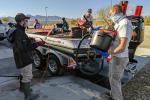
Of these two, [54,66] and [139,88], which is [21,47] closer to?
[54,66]

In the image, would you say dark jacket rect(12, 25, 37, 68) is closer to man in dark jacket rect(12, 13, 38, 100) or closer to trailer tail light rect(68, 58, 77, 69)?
man in dark jacket rect(12, 13, 38, 100)

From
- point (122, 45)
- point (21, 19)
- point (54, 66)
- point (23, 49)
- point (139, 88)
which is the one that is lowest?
point (139, 88)

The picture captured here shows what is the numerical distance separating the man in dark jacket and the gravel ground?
233cm

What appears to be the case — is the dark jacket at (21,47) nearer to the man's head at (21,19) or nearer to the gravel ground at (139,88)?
the man's head at (21,19)

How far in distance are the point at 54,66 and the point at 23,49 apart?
2.26 metres

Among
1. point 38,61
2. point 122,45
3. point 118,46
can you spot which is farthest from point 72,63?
point 122,45

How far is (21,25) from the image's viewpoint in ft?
15.6

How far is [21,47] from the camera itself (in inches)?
186

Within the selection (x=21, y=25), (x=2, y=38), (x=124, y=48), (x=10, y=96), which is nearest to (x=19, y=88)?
(x=10, y=96)

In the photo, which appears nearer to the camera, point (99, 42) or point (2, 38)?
point (99, 42)

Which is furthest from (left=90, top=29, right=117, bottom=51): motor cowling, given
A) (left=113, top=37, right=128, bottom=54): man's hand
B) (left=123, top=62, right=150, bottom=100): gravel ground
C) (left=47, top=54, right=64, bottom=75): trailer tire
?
(left=47, top=54, right=64, bottom=75): trailer tire

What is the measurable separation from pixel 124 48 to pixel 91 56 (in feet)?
8.02

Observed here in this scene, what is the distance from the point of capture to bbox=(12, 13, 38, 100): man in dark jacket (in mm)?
4711

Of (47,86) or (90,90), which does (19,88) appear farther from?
(90,90)
